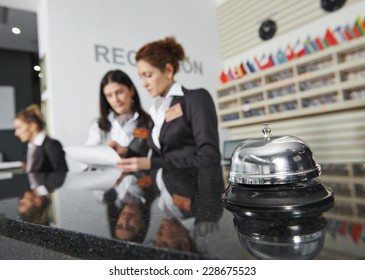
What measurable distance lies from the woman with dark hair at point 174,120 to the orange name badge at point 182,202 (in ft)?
2.70

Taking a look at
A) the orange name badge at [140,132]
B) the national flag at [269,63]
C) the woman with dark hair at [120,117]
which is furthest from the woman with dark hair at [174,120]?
the national flag at [269,63]

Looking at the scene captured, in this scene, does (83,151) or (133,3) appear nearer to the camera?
(83,151)

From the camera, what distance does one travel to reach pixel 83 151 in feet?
4.70

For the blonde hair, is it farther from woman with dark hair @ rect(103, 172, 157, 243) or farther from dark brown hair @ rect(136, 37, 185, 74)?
woman with dark hair @ rect(103, 172, 157, 243)

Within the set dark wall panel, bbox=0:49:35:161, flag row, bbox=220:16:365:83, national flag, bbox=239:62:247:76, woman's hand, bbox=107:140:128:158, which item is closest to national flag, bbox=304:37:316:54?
flag row, bbox=220:16:365:83

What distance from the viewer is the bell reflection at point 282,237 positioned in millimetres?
238

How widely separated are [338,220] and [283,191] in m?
0.09

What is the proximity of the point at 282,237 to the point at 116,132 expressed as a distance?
225 centimetres

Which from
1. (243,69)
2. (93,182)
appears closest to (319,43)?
(243,69)

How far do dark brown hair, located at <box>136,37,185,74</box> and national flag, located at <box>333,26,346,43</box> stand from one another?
1827mm

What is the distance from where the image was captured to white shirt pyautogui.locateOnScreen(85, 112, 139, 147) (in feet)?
7.84

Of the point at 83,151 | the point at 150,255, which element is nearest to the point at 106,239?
the point at 150,255

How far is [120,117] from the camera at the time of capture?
8.02 feet
